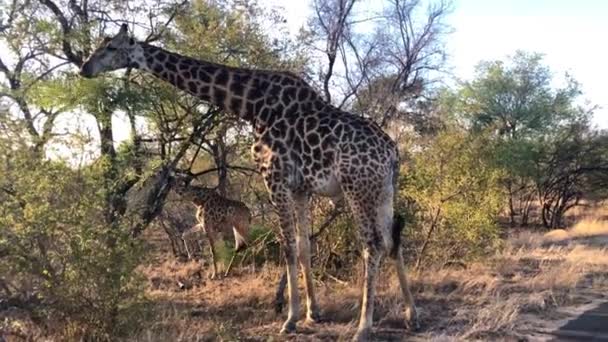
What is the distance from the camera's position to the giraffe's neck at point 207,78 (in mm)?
8250

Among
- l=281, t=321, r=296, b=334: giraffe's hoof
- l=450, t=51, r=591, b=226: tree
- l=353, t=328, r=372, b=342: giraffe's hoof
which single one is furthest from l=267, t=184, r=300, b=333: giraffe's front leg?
l=450, t=51, r=591, b=226: tree

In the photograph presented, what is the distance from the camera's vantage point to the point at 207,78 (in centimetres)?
830

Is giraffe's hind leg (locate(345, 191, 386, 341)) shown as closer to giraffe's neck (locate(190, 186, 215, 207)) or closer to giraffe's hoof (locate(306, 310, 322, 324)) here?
giraffe's hoof (locate(306, 310, 322, 324))

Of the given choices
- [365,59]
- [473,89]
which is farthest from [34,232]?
[473,89]

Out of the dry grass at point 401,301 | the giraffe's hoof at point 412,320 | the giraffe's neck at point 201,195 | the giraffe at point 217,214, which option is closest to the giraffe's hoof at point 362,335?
the dry grass at point 401,301

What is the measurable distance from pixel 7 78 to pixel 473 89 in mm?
25044

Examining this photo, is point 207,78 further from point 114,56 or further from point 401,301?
point 401,301

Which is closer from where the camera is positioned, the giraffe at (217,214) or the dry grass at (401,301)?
the dry grass at (401,301)

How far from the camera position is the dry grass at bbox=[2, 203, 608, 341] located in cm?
748

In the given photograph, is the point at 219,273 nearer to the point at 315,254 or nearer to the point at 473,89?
the point at 315,254

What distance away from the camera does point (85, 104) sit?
Result: 9133 millimetres

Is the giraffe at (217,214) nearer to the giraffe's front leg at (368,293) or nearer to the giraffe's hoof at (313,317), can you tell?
the giraffe's hoof at (313,317)

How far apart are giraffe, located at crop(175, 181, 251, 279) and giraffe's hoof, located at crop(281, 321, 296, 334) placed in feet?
17.3

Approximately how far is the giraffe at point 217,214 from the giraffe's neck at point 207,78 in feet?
15.5
